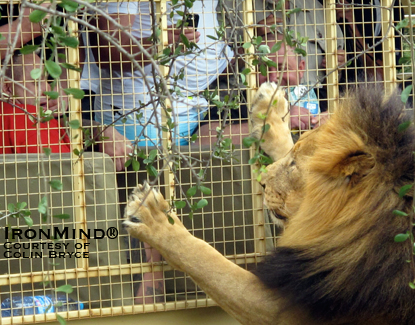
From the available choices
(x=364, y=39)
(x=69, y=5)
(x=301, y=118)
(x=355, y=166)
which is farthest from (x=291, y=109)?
(x=69, y=5)

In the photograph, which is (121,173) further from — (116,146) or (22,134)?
(22,134)

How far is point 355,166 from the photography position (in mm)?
1838

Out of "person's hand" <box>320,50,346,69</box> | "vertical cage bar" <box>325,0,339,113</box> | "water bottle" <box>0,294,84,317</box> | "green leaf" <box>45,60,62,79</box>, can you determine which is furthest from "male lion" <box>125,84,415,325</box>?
"green leaf" <box>45,60,62,79</box>

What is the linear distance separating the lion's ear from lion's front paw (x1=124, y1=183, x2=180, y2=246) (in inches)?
29.0

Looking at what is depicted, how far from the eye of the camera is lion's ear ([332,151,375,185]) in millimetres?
1825

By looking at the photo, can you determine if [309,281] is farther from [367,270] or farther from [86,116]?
[86,116]

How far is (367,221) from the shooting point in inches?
70.3

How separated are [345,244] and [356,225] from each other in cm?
7

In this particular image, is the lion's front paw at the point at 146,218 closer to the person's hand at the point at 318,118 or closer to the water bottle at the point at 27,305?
the water bottle at the point at 27,305

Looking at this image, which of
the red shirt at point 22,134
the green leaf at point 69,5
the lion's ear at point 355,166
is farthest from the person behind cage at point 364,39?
the green leaf at point 69,5

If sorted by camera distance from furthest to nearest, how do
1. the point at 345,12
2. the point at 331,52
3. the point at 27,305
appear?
the point at 345,12 < the point at 331,52 < the point at 27,305

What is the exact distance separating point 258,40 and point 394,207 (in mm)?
678

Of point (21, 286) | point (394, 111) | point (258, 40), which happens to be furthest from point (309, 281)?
point (21, 286)

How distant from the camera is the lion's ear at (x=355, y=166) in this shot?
5.99 ft
